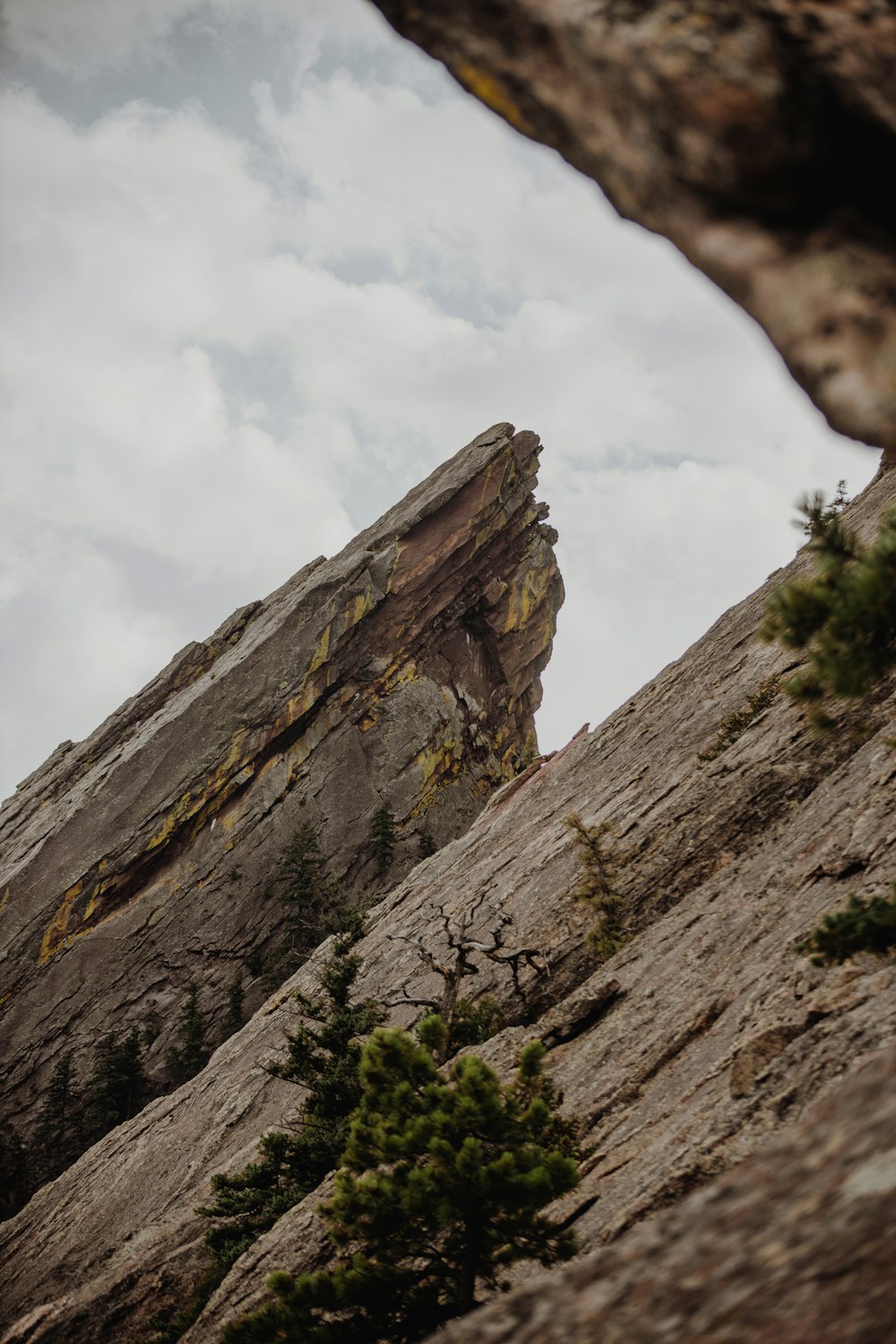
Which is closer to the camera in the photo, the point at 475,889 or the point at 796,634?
the point at 796,634

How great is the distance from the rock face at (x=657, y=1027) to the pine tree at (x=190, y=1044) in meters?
11.4

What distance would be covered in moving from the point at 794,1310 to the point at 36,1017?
5568cm

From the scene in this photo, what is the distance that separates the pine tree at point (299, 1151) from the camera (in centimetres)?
1964

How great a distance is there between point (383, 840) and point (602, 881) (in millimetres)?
34902

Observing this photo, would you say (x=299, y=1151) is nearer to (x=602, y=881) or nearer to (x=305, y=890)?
(x=602, y=881)

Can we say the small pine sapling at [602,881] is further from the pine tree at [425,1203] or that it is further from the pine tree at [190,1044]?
the pine tree at [190,1044]

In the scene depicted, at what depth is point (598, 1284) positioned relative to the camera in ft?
19.6

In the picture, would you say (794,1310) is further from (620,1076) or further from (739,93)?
(620,1076)

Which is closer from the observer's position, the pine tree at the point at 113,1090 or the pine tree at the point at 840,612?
the pine tree at the point at 840,612

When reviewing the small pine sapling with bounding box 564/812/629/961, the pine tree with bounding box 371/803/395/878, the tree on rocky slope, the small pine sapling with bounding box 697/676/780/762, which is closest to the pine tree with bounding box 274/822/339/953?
the pine tree with bounding box 371/803/395/878

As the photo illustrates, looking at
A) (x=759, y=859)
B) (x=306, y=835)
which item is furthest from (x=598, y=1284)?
(x=306, y=835)

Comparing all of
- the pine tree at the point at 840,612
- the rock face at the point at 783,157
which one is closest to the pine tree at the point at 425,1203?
the pine tree at the point at 840,612

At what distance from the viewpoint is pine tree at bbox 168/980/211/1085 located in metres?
45.8

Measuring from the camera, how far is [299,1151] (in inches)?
790
